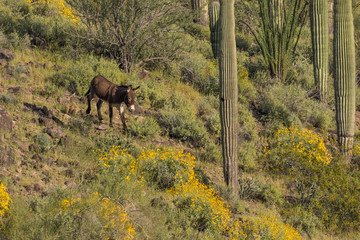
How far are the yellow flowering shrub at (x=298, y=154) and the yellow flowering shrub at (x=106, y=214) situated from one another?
5.56 m

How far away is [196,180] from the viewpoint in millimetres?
8734

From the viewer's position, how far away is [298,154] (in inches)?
424

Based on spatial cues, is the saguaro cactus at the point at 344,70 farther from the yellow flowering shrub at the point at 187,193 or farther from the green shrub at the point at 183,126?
the yellow flowering shrub at the point at 187,193

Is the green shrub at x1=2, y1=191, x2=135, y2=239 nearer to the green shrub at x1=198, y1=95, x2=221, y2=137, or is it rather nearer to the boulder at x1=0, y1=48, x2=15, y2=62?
the green shrub at x1=198, y1=95, x2=221, y2=137

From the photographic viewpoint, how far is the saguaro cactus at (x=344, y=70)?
36.2ft

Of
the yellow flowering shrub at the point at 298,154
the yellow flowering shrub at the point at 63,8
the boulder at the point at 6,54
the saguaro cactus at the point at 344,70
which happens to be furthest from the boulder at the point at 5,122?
the saguaro cactus at the point at 344,70

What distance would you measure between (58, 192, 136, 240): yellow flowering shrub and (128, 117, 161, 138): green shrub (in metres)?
4.28

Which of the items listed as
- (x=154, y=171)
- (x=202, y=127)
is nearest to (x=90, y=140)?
(x=154, y=171)

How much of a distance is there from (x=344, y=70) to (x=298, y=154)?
261 cm

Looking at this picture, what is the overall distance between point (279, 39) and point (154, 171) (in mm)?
8322

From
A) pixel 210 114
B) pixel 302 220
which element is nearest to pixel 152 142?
pixel 210 114

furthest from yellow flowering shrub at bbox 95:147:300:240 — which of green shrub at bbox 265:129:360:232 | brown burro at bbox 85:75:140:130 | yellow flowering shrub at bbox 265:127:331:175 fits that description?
yellow flowering shrub at bbox 265:127:331:175

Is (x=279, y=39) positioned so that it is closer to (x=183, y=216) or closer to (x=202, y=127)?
(x=202, y=127)

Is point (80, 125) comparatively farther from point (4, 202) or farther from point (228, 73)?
point (4, 202)
